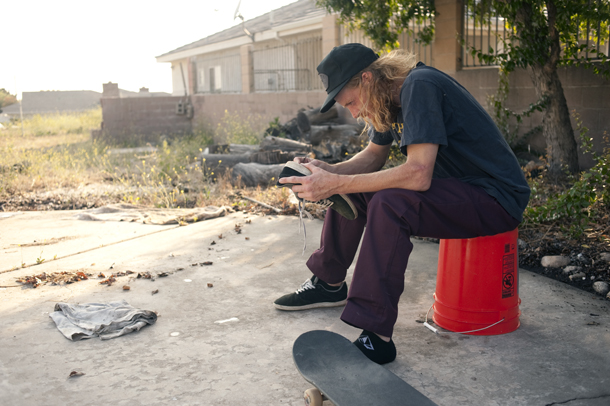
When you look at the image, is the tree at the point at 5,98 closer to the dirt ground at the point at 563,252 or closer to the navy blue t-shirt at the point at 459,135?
the dirt ground at the point at 563,252

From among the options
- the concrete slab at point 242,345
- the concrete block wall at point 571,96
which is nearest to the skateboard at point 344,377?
the concrete slab at point 242,345

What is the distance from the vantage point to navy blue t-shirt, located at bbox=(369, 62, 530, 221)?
2281 mm

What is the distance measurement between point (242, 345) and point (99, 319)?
84 centimetres

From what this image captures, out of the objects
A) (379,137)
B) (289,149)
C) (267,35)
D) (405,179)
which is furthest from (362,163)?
(267,35)

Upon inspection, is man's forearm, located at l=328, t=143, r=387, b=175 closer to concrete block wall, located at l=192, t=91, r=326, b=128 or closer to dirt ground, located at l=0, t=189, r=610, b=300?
dirt ground, located at l=0, t=189, r=610, b=300

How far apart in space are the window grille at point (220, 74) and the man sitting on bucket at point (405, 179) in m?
16.8

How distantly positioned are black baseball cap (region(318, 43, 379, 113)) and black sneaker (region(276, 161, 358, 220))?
1.23ft

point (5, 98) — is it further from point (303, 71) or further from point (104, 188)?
point (104, 188)

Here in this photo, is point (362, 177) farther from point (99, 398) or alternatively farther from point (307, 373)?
point (99, 398)

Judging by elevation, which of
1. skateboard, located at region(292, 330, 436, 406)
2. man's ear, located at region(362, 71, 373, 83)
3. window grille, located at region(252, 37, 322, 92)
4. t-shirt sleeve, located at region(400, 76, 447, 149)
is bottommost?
skateboard, located at region(292, 330, 436, 406)

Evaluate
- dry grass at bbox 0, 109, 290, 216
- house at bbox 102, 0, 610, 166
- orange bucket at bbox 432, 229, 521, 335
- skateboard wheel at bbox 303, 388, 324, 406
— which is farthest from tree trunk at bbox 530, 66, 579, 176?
skateboard wheel at bbox 303, 388, 324, 406

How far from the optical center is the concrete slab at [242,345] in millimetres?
2109

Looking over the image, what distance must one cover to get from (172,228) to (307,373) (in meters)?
3.24

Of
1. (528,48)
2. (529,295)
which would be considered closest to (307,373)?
(529,295)
